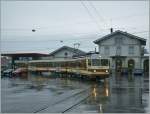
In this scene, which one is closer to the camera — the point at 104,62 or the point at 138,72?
the point at 104,62

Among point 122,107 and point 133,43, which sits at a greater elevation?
point 133,43

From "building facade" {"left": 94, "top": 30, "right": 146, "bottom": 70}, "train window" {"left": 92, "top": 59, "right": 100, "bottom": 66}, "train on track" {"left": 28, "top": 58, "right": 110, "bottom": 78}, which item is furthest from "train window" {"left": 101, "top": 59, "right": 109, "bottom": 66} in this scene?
"building facade" {"left": 94, "top": 30, "right": 146, "bottom": 70}

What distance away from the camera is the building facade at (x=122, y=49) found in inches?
2926

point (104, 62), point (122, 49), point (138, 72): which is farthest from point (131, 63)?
point (104, 62)

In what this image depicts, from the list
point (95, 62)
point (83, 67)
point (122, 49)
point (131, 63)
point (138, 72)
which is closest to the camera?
point (95, 62)

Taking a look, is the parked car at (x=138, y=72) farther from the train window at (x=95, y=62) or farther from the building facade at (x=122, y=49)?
the train window at (x=95, y=62)

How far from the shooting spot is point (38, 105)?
727 inches

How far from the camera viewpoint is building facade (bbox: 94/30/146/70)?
7431 centimetres

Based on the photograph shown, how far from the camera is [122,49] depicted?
248 feet

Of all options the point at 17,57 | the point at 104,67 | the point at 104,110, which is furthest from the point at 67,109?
the point at 17,57

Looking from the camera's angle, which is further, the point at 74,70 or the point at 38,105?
the point at 74,70

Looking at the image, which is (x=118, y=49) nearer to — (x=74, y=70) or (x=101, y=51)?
(x=101, y=51)

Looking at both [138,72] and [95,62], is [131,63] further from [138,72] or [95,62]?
[95,62]

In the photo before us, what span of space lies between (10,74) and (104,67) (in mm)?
28160
